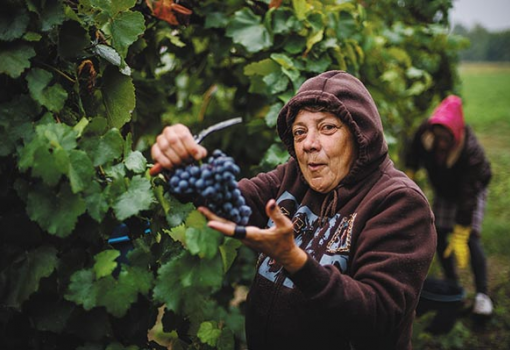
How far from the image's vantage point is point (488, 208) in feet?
25.2

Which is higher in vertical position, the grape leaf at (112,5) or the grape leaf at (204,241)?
the grape leaf at (112,5)

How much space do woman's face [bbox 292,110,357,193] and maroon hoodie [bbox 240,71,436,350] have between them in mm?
30

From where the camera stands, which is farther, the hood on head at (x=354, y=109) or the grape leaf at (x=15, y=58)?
the hood on head at (x=354, y=109)

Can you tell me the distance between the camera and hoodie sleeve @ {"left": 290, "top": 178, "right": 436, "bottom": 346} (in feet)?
4.28

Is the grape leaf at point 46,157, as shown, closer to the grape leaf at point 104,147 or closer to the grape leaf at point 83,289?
the grape leaf at point 104,147

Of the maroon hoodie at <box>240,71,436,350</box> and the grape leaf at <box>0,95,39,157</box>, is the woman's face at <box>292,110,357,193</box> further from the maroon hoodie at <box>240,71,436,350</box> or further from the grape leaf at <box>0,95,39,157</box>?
the grape leaf at <box>0,95,39,157</box>

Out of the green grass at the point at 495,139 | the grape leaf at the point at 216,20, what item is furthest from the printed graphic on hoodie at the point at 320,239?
the green grass at the point at 495,139

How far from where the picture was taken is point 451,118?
13.1 ft

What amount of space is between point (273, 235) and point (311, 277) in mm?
180

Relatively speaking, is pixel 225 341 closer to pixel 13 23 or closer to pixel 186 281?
pixel 186 281

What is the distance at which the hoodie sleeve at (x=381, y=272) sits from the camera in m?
1.30

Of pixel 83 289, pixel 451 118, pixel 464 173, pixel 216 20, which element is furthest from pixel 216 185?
pixel 464 173

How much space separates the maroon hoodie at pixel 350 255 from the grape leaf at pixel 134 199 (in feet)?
1.44

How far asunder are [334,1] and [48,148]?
6.15 feet
